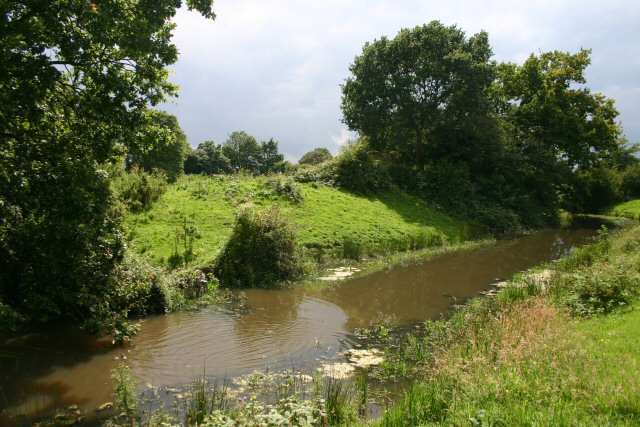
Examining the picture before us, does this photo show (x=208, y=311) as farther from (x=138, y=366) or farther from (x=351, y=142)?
(x=351, y=142)

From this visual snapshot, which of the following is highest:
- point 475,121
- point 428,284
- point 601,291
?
point 475,121

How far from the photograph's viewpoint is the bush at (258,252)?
19938 mm

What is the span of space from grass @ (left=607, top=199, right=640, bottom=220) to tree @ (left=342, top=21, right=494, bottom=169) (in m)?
27.2

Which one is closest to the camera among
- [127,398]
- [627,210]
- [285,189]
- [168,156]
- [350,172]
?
[127,398]

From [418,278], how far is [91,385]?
15.9 metres

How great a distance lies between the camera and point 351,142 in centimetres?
4278

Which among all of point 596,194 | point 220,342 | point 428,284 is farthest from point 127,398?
point 596,194

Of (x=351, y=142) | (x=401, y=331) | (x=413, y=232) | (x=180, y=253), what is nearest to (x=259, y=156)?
(x=351, y=142)

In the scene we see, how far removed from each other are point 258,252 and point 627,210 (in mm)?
60349

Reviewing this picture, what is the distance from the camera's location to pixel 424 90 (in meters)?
46.7

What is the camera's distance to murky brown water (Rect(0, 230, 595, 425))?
10352 mm

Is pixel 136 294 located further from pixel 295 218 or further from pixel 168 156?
pixel 168 156

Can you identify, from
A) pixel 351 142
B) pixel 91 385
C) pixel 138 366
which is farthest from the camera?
pixel 351 142

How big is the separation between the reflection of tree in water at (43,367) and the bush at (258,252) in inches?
283
